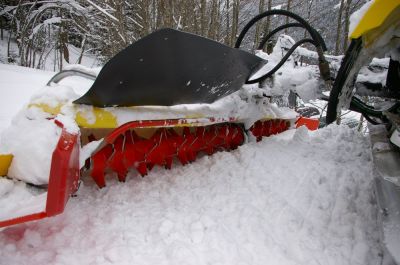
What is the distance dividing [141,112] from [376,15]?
154cm

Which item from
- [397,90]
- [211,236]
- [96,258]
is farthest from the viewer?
[397,90]

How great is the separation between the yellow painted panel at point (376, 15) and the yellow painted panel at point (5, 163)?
2.00 meters

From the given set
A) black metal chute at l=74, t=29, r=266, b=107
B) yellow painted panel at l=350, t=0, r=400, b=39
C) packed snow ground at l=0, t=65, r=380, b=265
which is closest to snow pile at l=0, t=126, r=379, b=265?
packed snow ground at l=0, t=65, r=380, b=265

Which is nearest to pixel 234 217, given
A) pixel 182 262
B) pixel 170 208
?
pixel 170 208

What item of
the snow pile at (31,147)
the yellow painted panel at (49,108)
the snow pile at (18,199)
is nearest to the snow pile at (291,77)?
the yellow painted panel at (49,108)

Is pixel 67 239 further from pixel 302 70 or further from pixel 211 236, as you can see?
pixel 302 70

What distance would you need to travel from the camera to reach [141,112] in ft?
7.23

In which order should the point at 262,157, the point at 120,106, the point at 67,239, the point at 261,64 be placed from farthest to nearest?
the point at 261,64
the point at 262,157
the point at 120,106
the point at 67,239

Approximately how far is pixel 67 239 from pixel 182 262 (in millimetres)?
630

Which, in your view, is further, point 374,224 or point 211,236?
point 374,224

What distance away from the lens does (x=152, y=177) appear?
247cm

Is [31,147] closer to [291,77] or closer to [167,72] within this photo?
[167,72]


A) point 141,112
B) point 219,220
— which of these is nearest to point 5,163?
point 141,112

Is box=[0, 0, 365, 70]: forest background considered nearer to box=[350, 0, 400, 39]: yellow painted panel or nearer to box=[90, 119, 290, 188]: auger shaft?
box=[90, 119, 290, 188]: auger shaft
